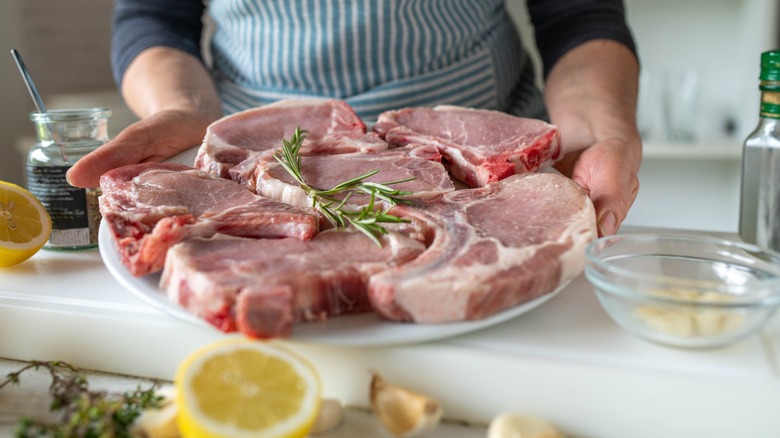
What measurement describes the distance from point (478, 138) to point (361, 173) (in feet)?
0.75

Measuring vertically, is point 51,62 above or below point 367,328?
below

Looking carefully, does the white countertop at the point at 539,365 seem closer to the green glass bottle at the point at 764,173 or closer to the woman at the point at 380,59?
the green glass bottle at the point at 764,173

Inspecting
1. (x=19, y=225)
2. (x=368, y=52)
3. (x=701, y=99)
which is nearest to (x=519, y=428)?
(x=19, y=225)

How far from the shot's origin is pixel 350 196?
0.98 meters

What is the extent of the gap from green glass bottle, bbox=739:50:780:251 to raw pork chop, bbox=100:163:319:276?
67 centimetres

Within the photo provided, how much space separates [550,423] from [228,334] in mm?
344

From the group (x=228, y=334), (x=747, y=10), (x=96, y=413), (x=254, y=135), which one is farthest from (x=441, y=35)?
(x=747, y=10)

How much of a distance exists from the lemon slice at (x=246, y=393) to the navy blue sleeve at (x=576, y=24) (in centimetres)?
122

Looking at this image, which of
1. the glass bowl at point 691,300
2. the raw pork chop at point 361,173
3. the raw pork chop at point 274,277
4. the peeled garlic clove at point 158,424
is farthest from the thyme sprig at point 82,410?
the glass bowl at point 691,300

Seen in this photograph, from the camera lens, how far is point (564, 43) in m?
1.68

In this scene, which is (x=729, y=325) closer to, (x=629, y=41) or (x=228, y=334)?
(x=228, y=334)

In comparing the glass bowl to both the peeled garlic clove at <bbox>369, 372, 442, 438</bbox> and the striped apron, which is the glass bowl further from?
the striped apron

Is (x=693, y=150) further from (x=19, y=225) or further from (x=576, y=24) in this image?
(x=19, y=225)

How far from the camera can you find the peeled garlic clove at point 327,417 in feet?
2.40
